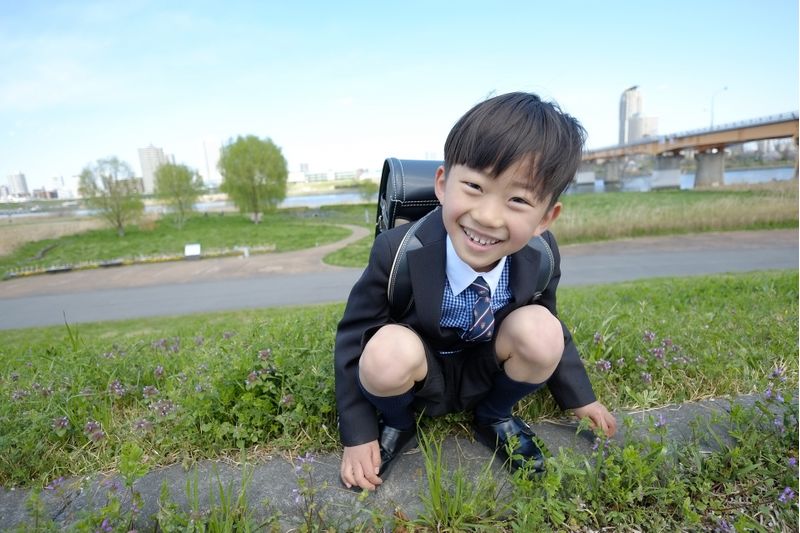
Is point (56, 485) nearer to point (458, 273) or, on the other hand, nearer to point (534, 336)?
point (458, 273)

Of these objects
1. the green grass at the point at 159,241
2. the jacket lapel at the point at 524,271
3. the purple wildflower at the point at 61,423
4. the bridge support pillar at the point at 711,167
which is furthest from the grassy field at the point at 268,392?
the bridge support pillar at the point at 711,167

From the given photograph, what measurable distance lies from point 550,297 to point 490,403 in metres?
0.45

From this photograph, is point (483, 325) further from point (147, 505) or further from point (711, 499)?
point (147, 505)

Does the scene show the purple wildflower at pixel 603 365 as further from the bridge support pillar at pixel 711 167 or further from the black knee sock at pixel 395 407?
the bridge support pillar at pixel 711 167

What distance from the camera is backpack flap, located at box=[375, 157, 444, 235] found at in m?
1.82

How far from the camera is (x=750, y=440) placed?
4.94 feet

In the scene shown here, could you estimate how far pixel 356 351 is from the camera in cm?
155

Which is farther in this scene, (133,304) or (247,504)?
(133,304)

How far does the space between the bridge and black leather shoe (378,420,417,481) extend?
3372 centimetres

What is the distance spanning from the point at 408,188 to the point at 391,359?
76cm

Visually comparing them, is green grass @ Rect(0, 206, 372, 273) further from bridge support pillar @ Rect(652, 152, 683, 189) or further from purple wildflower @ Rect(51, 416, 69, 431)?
bridge support pillar @ Rect(652, 152, 683, 189)

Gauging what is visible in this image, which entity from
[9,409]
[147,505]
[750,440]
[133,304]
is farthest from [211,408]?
[133,304]

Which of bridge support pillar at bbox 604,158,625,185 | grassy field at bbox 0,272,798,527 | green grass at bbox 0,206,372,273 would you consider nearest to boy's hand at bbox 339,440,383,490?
grassy field at bbox 0,272,798,527

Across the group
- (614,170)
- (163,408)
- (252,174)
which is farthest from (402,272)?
(614,170)
